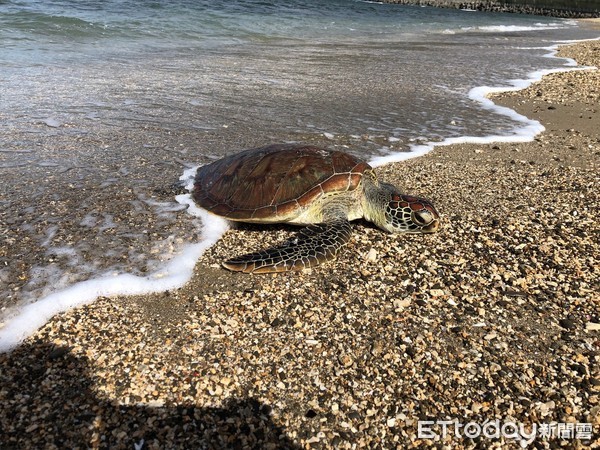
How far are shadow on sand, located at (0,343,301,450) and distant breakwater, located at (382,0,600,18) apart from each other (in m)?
59.2

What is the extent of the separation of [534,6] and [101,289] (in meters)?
66.1

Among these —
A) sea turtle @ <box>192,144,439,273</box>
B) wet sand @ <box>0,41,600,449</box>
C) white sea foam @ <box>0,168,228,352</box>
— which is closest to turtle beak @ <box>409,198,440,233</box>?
sea turtle @ <box>192,144,439,273</box>

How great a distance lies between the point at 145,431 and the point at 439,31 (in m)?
28.9

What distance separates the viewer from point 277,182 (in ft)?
14.9

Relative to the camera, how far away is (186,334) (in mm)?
3045

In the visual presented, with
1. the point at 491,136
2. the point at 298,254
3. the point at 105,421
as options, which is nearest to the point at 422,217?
the point at 298,254

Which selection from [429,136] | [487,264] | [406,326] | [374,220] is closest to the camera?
[406,326]

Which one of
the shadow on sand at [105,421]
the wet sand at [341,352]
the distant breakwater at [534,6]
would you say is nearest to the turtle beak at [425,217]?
the wet sand at [341,352]

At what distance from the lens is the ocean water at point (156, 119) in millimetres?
3912

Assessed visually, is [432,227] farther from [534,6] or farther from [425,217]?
[534,6]

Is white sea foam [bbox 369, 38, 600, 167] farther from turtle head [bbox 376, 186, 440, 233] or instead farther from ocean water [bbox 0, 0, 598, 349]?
turtle head [bbox 376, 186, 440, 233]

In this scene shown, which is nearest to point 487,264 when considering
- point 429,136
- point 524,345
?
point 524,345

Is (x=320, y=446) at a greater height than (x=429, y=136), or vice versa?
(x=429, y=136)

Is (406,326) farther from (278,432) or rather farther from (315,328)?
(278,432)
